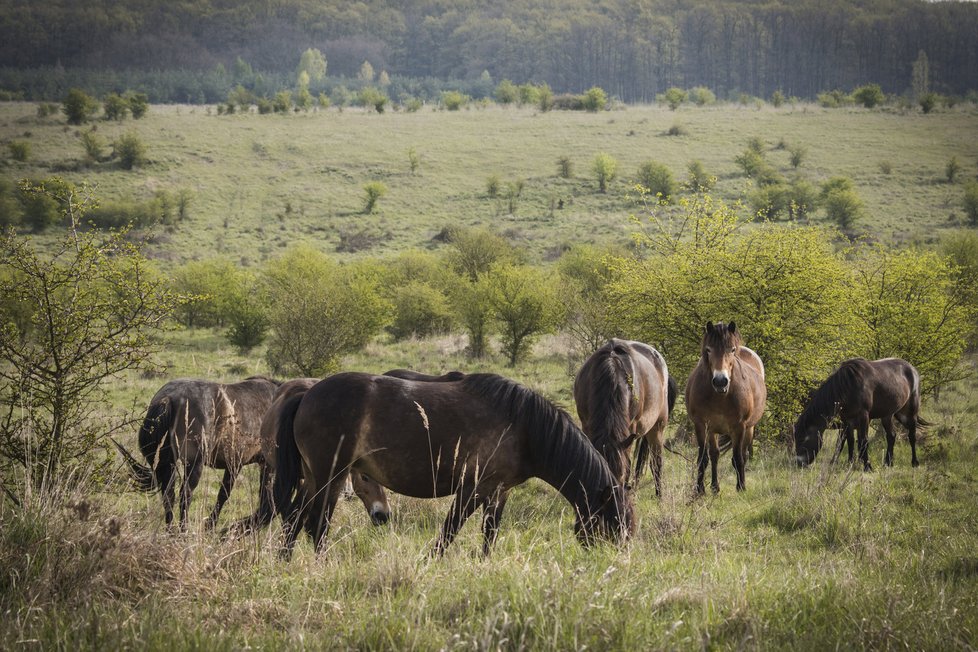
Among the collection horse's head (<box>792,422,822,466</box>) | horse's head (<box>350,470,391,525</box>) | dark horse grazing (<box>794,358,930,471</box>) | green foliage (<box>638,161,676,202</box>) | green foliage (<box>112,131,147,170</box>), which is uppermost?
green foliage (<box>112,131,147,170</box>)

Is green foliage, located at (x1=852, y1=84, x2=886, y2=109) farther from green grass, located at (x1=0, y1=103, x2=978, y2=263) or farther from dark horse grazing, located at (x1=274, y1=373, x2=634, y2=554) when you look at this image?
dark horse grazing, located at (x1=274, y1=373, x2=634, y2=554)

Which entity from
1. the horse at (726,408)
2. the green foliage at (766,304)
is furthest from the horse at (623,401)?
the green foliage at (766,304)

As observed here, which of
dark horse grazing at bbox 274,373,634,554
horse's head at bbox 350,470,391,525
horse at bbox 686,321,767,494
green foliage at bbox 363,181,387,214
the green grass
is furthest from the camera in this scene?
green foliage at bbox 363,181,387,214

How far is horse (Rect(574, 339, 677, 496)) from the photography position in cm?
745

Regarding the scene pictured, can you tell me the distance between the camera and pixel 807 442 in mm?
11953

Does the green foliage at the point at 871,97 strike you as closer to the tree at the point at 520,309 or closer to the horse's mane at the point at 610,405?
the tree at the point at 520,309

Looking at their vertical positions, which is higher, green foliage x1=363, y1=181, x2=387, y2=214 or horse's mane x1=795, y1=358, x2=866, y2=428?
green foliage x1=363, y1=181, x2=387, y2=214

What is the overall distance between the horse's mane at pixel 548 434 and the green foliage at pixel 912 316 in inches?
482

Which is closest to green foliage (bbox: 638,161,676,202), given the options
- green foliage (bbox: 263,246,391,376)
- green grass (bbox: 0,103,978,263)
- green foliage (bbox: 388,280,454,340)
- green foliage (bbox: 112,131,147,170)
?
green grass (bbox: 0,103,978,263)

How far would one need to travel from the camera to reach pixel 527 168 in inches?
3255

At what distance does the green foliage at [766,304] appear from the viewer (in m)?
12.6

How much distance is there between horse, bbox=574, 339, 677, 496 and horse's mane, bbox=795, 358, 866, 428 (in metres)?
2.62

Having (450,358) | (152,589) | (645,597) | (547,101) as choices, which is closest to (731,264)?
(645,597)

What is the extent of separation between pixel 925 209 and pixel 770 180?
14.2 m
